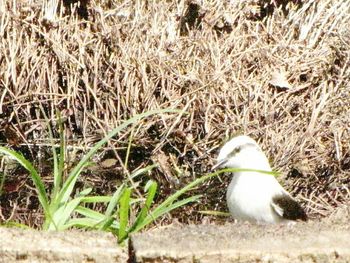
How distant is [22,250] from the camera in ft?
12.3

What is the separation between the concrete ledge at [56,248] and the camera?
375 cm

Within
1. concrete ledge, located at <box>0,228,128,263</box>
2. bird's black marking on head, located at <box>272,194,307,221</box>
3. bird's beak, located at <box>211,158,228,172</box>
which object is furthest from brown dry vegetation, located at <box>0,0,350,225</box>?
concrete ledge, located at <box>0,228,128,263</box>

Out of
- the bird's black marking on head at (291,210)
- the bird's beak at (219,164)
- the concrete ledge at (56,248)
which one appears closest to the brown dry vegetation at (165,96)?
the bird's beak at (219,164)

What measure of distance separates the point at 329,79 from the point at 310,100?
250mm

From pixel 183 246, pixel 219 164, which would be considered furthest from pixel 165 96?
pixel 183 246

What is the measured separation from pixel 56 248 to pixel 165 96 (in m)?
2.30

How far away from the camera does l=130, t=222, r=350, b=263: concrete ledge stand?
12.2 feet

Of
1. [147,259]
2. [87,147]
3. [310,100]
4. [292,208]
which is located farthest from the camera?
[310,100]

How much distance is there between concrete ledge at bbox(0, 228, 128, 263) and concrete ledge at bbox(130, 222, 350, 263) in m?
0.10

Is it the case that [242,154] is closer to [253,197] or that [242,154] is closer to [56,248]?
[253,197]

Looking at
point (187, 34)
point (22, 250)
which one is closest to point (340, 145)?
point (187, 34)

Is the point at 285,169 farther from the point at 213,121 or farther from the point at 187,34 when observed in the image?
the point at 187,34

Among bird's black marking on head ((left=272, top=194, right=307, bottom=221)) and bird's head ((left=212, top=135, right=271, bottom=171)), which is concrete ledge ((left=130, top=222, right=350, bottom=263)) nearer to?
bird's black marking on head ((left=272, top=194, right=307, bottom=221))

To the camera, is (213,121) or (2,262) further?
(213,121)
